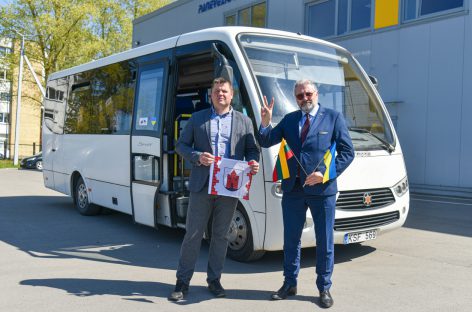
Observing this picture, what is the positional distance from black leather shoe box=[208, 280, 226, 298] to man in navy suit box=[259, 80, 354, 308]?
48 cm

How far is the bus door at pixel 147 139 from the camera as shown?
6.91 metres

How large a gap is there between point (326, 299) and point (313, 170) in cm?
114

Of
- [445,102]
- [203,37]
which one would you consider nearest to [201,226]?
[203,37]

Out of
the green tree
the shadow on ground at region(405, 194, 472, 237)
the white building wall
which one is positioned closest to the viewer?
the shadow on ground at region(405, 194, 472, 237)

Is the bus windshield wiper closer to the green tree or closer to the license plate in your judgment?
the license plate

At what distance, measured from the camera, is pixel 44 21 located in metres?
31.6

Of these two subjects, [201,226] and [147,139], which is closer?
[201,226]

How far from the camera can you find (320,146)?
4391mm

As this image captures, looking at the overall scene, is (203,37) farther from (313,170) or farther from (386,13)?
(386,13)

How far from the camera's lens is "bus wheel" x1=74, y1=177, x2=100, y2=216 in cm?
962

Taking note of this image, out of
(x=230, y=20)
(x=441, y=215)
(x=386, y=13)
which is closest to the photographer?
(x=441, y=215)

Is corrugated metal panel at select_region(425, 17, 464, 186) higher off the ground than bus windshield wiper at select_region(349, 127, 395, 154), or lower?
higher

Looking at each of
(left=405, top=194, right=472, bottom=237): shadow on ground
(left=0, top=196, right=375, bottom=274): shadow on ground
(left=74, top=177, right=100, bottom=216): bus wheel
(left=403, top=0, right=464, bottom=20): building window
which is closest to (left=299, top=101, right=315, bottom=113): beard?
(left=0, top=196, right=375, bottom=274): shadow on ground

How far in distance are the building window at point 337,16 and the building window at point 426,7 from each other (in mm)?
1412
